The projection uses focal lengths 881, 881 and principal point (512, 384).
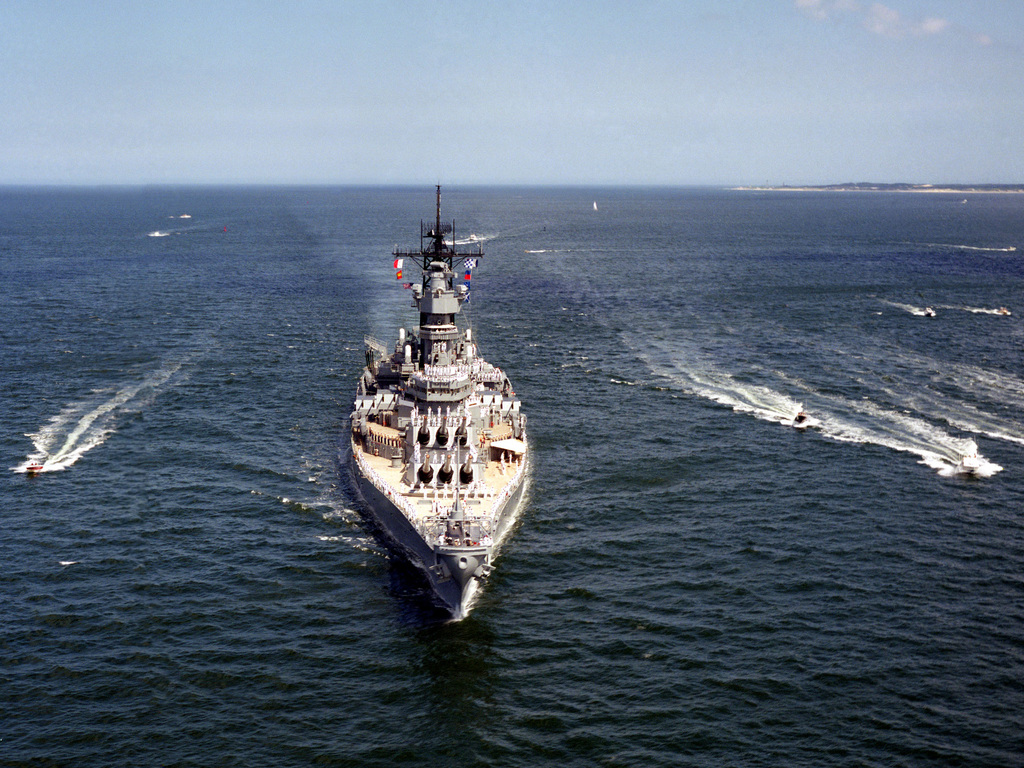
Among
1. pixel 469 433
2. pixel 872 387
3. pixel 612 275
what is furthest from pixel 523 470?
pixel 612 275

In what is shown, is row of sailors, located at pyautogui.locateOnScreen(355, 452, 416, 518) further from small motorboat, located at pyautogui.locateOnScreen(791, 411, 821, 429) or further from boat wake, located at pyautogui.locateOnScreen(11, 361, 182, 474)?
small motorboat, located at pyautogui.locateOnScreen(791, 411, 821, 429)

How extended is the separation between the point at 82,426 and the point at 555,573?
51323mm

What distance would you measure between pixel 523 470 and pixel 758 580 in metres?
19.8

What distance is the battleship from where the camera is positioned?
53906 millimetres

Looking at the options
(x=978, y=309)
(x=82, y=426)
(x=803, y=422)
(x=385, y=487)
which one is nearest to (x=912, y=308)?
(x=978, y=309)

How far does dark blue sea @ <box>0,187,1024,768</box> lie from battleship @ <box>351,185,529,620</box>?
2427 mm

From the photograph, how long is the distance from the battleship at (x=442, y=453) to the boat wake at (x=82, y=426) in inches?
984

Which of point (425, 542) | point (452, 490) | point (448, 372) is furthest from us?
point (448, 372)

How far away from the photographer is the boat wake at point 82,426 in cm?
7531

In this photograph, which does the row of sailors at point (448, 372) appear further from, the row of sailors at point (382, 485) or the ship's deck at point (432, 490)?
the row of sailors at point (382, 485)

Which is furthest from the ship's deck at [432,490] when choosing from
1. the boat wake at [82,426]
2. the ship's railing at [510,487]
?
the boat wake at [82,426]

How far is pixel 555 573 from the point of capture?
191 feet

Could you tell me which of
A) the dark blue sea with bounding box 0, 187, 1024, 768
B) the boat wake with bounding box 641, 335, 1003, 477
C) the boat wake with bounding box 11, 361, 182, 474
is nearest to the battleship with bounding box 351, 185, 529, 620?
the dark blue sea with bounding box 0, 187, 1024, 768

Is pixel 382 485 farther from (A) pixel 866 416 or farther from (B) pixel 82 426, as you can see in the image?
(A) pixel 866 416
